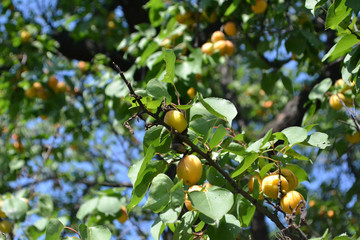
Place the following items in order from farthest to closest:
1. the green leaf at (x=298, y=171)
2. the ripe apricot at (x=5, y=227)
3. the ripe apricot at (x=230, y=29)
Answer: the ripe apricot at (x=230, y=29)
the ripe apricot at (x=5, y=227)
the green leaf at (x=298, y=171)

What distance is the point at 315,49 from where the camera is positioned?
8.57 ft

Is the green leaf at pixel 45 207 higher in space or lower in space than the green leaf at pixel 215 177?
lower

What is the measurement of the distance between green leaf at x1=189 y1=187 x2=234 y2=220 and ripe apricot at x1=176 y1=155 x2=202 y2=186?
68 mm

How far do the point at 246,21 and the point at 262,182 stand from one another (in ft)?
5.89

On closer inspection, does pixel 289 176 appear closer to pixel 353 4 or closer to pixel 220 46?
pixel 353 4

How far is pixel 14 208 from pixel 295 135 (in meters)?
1.82

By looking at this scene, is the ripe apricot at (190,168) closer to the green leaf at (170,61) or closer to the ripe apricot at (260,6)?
the green leaf at (170,61)

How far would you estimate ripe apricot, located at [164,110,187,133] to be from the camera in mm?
1182

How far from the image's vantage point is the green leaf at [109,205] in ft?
7.63

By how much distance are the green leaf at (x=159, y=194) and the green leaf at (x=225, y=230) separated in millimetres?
191

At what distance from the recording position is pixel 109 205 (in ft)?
7.70

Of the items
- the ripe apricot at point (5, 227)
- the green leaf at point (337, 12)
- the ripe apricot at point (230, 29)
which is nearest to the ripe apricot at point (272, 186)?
the green leaf at point (337, 12)

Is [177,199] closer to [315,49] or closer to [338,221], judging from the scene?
[315,49]

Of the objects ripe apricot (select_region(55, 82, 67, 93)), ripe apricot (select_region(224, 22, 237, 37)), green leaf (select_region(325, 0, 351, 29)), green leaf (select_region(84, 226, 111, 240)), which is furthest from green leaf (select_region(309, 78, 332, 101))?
ripe apricot (select_region(55, 82, 67, 93))
